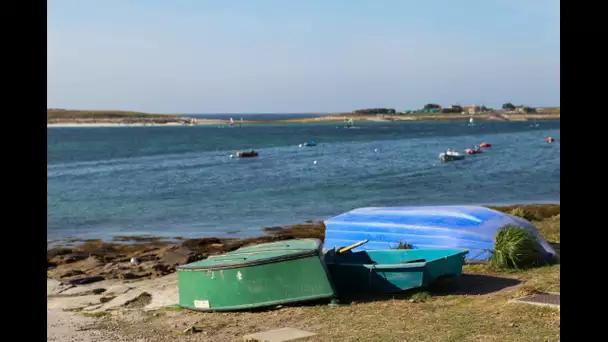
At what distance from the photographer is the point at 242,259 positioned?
510 inches

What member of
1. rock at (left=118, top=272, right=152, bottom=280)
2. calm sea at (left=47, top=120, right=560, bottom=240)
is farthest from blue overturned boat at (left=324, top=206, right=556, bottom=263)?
calm sea at (left=47, top=120, right=560, bottom=240)

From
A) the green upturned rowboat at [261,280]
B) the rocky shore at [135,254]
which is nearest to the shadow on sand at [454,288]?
the green upturned rowboat at [261,280]

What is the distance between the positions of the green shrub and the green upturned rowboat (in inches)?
168

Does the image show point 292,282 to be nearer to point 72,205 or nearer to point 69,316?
point 69,316

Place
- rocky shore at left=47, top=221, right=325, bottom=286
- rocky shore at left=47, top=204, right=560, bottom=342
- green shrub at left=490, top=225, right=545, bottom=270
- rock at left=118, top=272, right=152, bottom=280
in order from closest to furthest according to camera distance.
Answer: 1. rocky shore at left=47, top=204, right=560, bottom=342
2. green shrub at left=490, top=225, right=545, bottom=270
3. rock at left=118, top=272, right=152, bottom=280
4. rocky shore at left=47, top=221, right=325, bottom=286

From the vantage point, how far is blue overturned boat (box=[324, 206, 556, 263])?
51.5ft

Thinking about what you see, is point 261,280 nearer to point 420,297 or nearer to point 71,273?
point 420,297

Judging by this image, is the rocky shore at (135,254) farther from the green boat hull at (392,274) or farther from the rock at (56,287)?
the green boat hull at (392,274)

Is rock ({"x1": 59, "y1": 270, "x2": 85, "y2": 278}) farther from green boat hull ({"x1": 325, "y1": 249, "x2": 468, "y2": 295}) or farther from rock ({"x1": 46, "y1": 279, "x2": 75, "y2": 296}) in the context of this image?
green boat hull ({"x1": 325, "y1": 249, "x2": 468, "y2": 295})

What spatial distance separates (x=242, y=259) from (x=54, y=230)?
21199 millimetres
